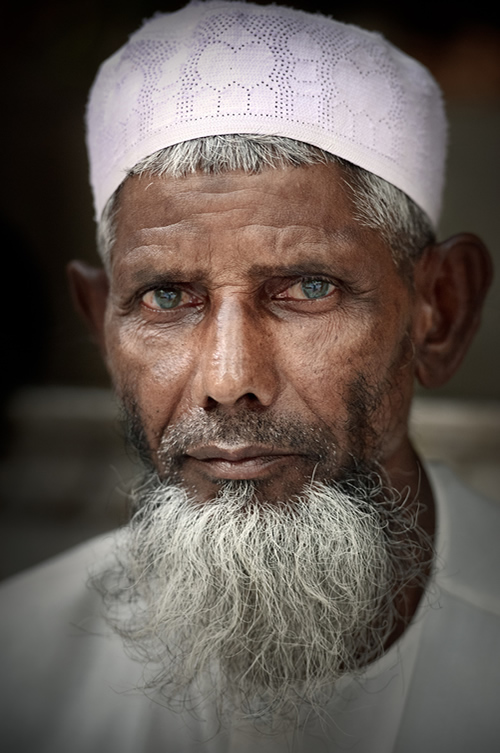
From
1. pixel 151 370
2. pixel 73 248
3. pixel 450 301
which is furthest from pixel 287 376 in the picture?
→ pixel 73 248

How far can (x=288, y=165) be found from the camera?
4.91 ft

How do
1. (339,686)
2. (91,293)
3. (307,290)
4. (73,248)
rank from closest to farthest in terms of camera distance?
(307,290) → (339,686) → (91,293) → (73,248)

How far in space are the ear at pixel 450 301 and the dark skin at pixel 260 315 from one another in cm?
11

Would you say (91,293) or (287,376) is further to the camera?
(91,293)

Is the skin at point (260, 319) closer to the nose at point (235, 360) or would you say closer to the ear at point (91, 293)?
the nose at point (235, 360)

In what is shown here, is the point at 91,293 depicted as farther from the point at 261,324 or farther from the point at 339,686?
the point at 339,686

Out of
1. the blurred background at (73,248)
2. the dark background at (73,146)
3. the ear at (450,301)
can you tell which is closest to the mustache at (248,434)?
the ear at (450,301)

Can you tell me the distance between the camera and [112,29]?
8.44 feet

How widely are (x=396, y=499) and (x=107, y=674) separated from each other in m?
1.00

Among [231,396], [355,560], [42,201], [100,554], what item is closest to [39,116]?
[42,201]

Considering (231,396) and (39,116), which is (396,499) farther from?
(39,116)

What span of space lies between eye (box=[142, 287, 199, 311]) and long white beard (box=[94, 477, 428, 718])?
0.43 m

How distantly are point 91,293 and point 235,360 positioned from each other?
82cm

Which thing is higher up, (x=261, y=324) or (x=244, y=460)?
(x=261, y=324)
